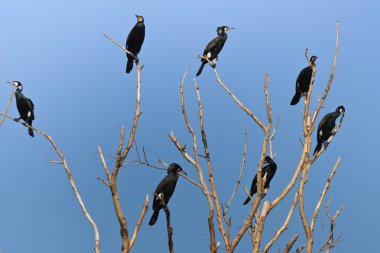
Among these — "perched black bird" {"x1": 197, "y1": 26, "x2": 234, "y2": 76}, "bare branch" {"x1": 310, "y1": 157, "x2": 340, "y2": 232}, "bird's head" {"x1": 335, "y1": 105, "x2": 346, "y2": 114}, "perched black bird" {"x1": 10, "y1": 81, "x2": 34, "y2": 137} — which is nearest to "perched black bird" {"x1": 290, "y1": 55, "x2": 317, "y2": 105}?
"bird's head" {"x1": 335, "y1": 105, "x2": 346, "y2": 114}

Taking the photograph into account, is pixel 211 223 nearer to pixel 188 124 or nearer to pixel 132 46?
pixel 188 124

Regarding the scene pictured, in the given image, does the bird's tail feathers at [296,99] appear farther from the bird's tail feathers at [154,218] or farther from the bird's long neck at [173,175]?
the bird's tail feathers at [154,218]

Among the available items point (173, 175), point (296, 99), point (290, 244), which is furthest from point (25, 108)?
point (290, 244)

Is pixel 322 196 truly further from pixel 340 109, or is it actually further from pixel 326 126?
pixel 340 109

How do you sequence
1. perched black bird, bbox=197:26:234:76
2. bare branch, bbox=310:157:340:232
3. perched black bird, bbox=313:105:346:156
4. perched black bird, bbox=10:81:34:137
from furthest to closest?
1. perched black bird, bbox=10:81:34:137
2. perched black bird, bbox=197:26:234:76
3. perched black bird, bbox=313:105:346:156
4. bare branch, bbox=310:157:340:232

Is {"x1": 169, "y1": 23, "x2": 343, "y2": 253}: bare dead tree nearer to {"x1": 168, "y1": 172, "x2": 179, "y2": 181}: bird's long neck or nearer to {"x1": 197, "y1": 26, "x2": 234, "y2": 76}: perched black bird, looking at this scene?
{"x1": 168, "y1": 172, "x2": 179, "y2": 181}: bird's long neck

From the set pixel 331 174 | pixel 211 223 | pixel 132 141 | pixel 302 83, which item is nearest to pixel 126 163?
pixel 132 141

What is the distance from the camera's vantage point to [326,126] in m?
7.07

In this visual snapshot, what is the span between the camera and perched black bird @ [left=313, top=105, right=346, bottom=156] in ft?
22.7

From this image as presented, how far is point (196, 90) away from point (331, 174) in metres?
1.01

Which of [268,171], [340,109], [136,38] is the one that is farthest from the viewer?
[136,38]

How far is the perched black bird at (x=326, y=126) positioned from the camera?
6.92 meters

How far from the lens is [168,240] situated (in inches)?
147

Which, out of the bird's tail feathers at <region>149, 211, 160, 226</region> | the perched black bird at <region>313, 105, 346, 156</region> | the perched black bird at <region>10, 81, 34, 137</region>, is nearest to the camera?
the bird's tail feathers at <region>149, 211, 160, 226</region>
